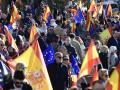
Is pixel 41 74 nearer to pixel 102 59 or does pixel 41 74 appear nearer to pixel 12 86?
pixel 12 86

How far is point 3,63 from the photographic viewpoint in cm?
1357

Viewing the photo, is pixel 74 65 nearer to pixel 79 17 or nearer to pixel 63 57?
pixel 63 57

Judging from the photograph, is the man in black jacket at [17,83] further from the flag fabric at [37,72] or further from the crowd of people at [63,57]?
the flag fabric at [37,72]

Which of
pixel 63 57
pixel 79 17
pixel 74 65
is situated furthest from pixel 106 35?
pixel 63 57

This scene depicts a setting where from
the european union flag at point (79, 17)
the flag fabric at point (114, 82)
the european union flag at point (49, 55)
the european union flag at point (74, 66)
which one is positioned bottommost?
the european union flag at point (74, 66)

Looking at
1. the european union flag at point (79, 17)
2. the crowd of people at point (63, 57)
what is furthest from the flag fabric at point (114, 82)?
the european union flag at point (79, 17)

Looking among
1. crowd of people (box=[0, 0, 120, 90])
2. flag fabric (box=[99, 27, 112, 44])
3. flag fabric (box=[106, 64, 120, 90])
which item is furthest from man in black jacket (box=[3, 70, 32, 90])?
flag fabric (box=[99, 27, 112, 44])

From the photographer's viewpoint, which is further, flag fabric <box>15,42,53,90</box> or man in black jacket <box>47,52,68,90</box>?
man in black jacket <box>47,52,68,90</box>

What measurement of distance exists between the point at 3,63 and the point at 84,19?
1368 cm

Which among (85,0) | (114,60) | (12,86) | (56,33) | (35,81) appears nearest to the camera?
(12,86)

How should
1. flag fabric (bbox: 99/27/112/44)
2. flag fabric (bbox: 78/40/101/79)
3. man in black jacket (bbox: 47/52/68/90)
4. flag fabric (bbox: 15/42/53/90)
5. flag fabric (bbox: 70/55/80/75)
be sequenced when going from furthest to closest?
flag fabric (bbox: 99/27/112/44) → flag fabric (bbox: 70/55/80/75) → man in black jacket (bbox: 47/52/68/90) → flag fabric (bbox: 78/40/101/79) → flag fabric (bbox: 15/42/53/90)

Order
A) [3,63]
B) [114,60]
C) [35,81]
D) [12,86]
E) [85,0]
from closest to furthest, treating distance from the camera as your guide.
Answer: [12,86] < [35,81] < [3,63] < [114,60] < [85,0]

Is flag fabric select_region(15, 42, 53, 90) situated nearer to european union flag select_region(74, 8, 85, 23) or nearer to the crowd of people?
the crowd of people

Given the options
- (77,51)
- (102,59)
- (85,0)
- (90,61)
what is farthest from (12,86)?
(85,0)
